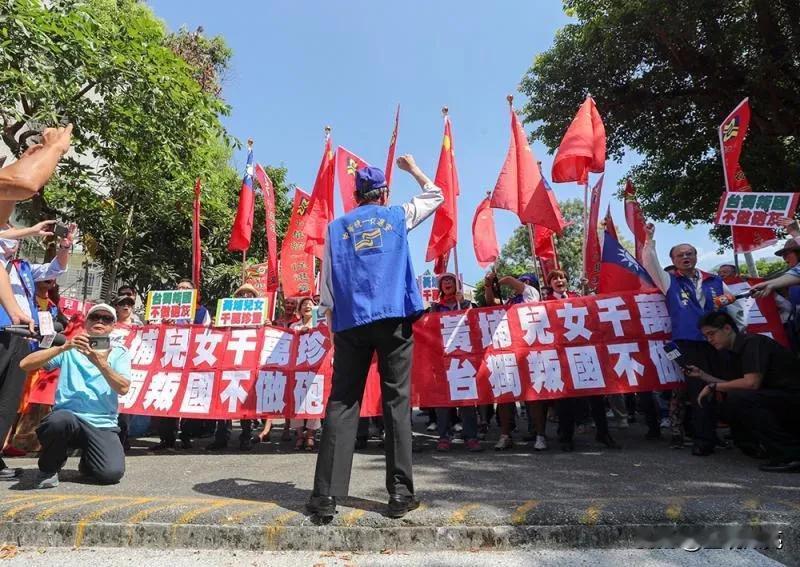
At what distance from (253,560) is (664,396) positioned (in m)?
5.90

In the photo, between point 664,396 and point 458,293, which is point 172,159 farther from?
point 664,396

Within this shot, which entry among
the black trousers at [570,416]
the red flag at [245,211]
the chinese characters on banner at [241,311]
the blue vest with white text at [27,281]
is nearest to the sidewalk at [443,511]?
the black trousers at [570,416]

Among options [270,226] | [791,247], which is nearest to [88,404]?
[270,226]

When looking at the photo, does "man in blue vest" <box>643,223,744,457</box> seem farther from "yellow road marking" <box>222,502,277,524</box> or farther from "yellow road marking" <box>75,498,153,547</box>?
"yellow road marking" <box>75,498,153,547</box>

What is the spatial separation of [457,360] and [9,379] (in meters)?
3.95

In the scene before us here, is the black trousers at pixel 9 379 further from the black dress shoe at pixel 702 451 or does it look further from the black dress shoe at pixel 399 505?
the black dress shoe at pixel 702 451

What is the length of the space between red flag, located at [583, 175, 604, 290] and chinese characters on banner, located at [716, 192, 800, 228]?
1.58 metres

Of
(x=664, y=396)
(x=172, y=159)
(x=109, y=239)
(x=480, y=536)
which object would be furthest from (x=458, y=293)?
(x=109, y=239)

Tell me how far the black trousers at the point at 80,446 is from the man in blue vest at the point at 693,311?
15.8 ft

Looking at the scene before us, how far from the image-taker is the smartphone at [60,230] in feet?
13.2

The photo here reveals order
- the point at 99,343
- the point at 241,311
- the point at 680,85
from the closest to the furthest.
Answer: the point at 99,343, the point at 241,311, the point at 680,85

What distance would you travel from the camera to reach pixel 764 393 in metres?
4.08

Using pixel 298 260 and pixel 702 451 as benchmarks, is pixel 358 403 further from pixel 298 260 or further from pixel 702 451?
pixel 298 260

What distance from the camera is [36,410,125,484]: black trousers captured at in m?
3.68
